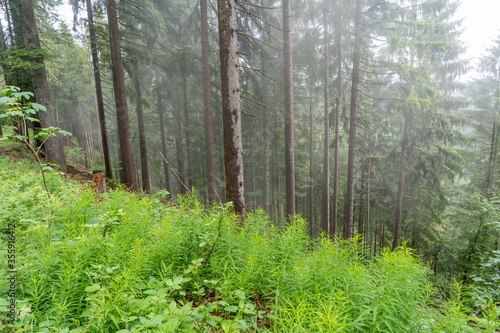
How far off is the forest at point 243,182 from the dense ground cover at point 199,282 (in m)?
0.02

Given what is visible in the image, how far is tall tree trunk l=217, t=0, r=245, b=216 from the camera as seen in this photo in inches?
192

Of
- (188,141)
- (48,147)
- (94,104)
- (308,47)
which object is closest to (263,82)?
(308,47)

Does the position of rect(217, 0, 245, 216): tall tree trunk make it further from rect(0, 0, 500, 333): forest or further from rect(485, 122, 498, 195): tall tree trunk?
rect(485, 122, 498, 195): tall tree trunk

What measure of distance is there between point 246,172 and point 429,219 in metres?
15.2

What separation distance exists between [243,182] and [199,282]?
10.0ft

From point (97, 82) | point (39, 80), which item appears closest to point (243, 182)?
point (39, 80)

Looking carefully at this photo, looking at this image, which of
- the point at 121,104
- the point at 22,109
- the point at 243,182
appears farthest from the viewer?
the point at 121,104

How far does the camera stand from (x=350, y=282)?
2.12 m

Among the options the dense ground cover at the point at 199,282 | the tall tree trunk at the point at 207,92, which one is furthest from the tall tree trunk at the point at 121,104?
the dense ground cover at the point at 199,282

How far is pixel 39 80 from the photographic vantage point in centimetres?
805

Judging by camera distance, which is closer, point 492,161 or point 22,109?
point 22,109

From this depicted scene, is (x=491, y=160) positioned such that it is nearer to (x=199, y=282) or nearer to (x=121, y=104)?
(x=199, y=282)

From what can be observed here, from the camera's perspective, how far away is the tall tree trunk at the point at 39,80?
770cm

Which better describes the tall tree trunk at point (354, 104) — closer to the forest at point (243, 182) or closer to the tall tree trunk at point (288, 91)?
the forest at point (243, 182)
